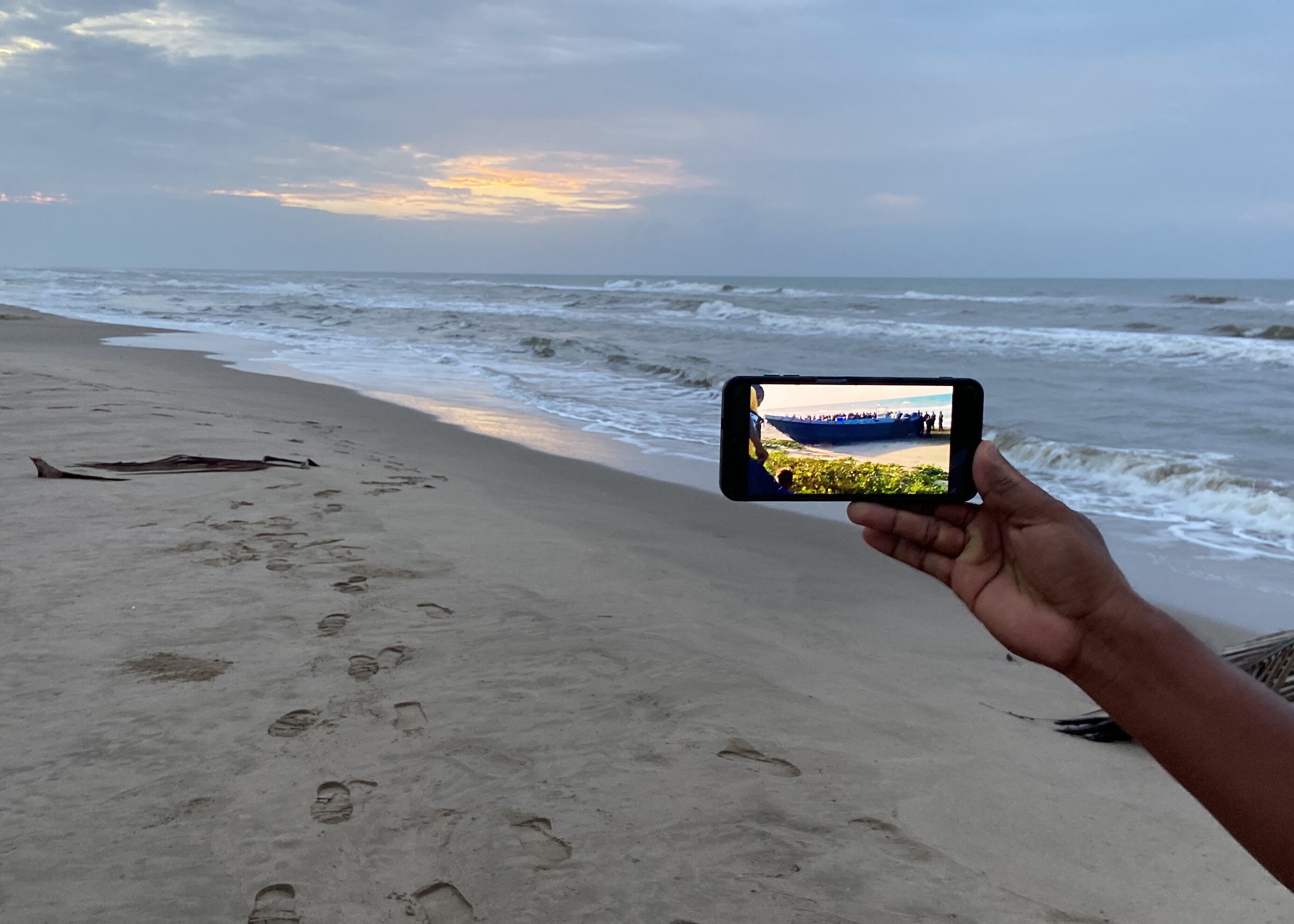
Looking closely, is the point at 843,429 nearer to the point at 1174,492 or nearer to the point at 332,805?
the point at 332,805

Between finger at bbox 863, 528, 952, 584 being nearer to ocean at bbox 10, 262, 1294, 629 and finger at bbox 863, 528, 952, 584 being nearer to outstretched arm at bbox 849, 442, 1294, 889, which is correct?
outstretched arm at bbox 849, 442, 1294, 889

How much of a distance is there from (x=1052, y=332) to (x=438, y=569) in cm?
2266

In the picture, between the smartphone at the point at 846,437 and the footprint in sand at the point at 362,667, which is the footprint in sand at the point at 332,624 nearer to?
the footprint in sand at the point at 362,667

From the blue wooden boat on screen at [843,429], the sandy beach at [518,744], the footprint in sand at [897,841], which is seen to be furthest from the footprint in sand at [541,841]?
the blue wooden boat on screen at [843,429]

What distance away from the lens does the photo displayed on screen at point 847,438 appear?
1469mm

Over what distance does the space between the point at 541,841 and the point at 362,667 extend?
1043 millimetres

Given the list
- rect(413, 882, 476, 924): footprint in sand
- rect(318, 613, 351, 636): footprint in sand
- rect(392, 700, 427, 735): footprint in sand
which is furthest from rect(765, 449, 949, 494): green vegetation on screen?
rect(318, 613, 351, 636): footprint in sand

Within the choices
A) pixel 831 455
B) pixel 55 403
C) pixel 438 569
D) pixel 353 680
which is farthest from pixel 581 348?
pixel 831 455

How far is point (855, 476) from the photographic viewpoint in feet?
4.87

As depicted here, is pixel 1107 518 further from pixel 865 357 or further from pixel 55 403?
pixel 865 357

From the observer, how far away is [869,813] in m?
2.32

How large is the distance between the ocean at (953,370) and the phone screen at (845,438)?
12.5ft

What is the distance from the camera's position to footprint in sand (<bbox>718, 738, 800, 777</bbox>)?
8.14 feet

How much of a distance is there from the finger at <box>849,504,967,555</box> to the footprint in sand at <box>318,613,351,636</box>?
225 centimetres
